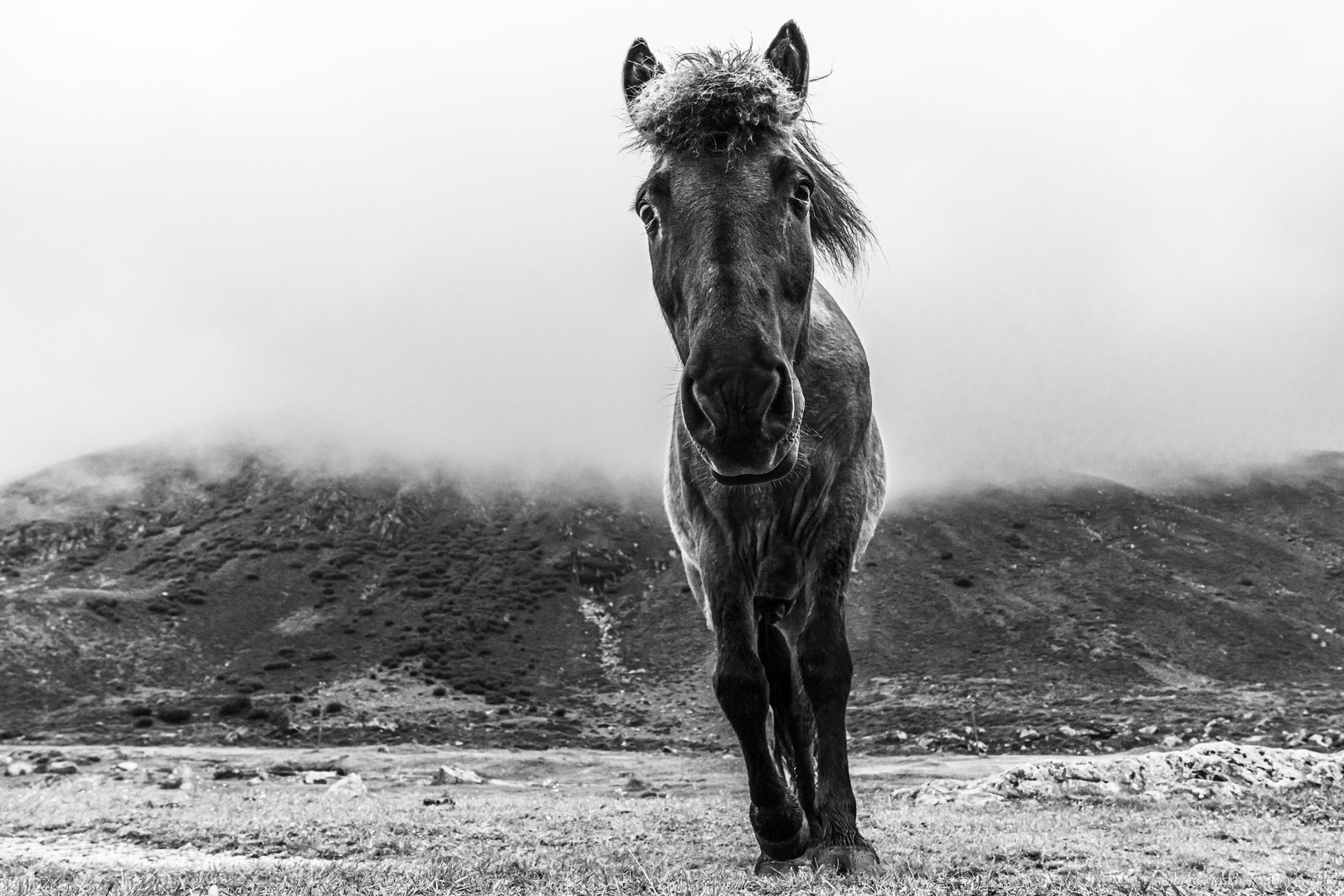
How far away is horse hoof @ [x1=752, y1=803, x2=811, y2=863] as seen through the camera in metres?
4.94

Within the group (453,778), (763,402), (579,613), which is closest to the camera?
(763,402)

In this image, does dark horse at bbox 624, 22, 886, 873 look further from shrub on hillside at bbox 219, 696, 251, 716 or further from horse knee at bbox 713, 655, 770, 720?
shrub on hillside at bbox 219, 696, 251, 716

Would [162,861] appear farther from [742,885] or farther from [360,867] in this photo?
[742,885]

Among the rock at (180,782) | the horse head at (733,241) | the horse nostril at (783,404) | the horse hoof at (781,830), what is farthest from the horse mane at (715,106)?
the rock at (180,782)

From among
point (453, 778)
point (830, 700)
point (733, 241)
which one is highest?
point (733, 241)

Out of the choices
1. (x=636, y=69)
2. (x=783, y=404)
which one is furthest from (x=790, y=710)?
(x=636, y=69)

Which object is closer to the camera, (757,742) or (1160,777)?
(757,742)

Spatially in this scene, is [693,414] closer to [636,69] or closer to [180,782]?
[636,69]

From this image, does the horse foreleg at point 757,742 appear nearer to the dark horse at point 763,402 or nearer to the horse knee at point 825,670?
the dark horse at point 763,402

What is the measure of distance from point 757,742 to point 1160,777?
1093cm

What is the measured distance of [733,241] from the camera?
436cm

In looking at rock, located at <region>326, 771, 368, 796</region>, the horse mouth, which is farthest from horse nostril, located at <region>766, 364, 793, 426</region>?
rock, located at <region>326, 771, 368, 796</region>

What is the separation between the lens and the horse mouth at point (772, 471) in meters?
3.99

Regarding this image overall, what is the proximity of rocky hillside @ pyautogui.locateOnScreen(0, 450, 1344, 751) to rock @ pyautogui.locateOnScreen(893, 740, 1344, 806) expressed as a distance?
26604 millimetres
